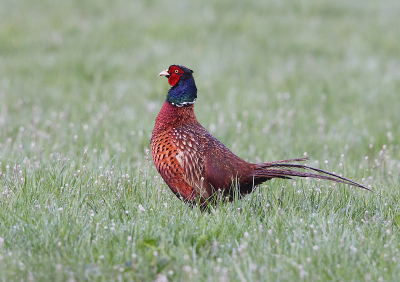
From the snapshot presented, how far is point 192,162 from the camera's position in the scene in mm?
3850

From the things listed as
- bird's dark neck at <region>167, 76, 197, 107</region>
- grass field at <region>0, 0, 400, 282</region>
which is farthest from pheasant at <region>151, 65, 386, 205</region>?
grass field at <region>0, 0, 400, 282</region>

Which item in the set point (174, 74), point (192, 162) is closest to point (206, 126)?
point (174, 74)

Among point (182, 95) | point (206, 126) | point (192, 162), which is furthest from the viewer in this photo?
point (206, 126)

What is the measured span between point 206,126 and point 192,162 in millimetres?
3087

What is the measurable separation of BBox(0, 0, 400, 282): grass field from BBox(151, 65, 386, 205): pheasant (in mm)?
154

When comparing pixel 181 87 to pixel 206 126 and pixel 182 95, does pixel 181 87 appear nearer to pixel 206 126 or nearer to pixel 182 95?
pixel 182 95

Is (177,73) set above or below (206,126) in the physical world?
above

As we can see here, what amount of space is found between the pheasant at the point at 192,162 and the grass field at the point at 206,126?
0.15 meters

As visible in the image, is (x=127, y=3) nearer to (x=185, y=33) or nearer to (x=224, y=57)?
(x=185, y=33)

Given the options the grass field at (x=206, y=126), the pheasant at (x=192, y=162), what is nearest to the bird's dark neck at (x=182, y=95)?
the pheasant at (x=192, y=162)

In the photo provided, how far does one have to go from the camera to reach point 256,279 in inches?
111

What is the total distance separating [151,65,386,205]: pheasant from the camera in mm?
3848

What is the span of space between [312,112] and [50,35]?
19.5 feet

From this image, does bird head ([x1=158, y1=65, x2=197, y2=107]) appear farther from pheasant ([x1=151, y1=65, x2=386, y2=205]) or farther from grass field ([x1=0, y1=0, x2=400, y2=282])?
grass field ([x1=0, y1=0, x2=400, y2=282])
